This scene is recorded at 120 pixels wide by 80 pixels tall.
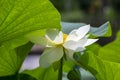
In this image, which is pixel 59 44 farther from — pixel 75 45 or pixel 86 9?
pixel 86 9

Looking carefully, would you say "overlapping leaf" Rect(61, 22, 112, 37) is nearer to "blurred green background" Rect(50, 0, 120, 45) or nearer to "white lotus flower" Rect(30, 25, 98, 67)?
"white lotus flower" Rect(30, 25, 98, 67)

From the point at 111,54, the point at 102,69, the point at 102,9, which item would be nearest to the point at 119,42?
the point at 111,54

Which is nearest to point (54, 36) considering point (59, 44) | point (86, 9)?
point (59, 44)

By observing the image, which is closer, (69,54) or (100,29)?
(69,54)

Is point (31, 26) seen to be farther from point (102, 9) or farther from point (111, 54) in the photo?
point (102, 9)

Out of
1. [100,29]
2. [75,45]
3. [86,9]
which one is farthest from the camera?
[86,9]

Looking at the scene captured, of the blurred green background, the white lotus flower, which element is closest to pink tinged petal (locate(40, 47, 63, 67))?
the white lotus flower

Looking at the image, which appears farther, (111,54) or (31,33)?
(111,54)

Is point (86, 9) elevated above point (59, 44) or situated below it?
below
